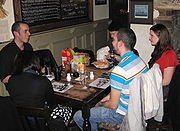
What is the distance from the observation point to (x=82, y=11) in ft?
17.3

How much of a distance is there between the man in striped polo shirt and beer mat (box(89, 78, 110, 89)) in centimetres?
23

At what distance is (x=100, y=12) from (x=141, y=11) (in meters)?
2.27

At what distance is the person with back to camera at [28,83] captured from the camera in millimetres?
1935

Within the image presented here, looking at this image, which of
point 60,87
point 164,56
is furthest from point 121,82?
point 164,56

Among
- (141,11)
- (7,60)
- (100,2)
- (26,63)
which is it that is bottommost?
(7,60)

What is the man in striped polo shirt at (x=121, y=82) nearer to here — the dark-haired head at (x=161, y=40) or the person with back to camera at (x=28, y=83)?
the person with back to camera at (x=28, y=83)

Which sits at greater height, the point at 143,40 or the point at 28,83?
the point at 143,40

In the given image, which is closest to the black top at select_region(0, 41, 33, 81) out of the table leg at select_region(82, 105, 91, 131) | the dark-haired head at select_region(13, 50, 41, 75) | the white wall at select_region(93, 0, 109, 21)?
the dark-haired head at select_region(13, 50, 41, 75)

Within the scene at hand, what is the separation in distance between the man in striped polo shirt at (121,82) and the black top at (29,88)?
572 mm

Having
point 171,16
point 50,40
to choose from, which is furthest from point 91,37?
point 171,16

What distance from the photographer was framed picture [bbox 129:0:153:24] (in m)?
3.61

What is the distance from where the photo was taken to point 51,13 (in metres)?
4.36

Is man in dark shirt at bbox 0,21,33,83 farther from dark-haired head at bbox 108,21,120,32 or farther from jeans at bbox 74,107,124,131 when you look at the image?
dark-haired head at bbox 108,21,120,32

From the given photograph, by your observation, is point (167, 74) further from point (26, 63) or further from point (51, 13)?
point (51, 13)
